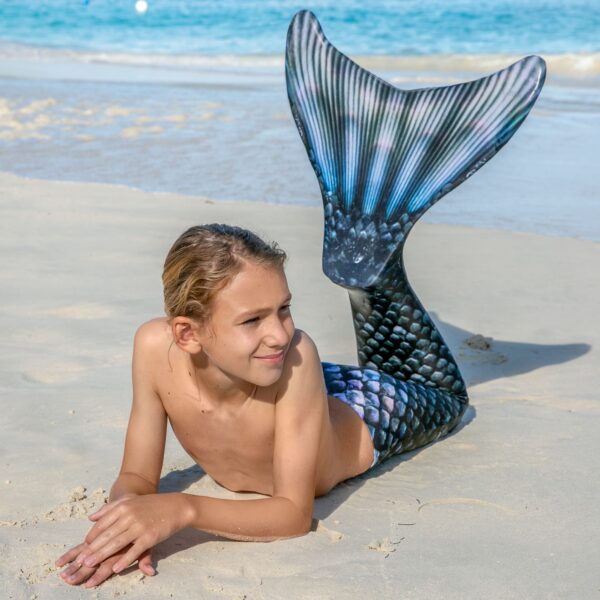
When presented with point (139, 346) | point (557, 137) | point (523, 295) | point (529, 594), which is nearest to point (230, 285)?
point (139, 346)

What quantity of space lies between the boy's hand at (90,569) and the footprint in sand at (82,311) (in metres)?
2.10

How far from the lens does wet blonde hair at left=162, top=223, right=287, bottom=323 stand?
2363 millimetres

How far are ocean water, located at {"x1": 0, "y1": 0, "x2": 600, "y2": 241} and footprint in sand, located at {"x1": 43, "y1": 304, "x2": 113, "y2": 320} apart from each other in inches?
102

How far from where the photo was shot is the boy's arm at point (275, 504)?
7.39 ft

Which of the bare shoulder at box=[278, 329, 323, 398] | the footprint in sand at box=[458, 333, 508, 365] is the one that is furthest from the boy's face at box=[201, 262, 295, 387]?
the footprint in sand at box=[458, 333, 508, 365]

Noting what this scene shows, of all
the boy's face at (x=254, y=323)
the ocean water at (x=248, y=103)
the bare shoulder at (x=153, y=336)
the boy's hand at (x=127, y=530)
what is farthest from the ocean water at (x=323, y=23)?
the boy's hand at (x=127, y=530)

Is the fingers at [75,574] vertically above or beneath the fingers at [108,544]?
beneath

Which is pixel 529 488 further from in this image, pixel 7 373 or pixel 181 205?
pixel 181 205

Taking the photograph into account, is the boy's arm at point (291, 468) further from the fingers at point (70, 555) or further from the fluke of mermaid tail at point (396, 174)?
the fluke of mermaid tail at point (396, 174)

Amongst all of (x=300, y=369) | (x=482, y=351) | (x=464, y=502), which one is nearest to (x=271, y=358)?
(x=300, y=369)

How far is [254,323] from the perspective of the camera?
239 cm

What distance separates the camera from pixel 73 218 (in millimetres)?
6004

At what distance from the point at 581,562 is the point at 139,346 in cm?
121

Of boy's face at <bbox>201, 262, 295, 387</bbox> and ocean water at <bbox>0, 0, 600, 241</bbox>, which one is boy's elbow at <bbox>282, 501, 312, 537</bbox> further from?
ocean water at <bbox>0, 0, 600, 241</bbox>
